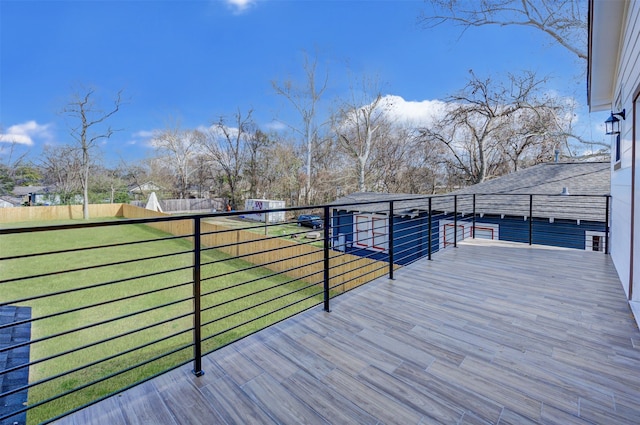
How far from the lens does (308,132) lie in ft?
62.3

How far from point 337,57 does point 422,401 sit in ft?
60.5

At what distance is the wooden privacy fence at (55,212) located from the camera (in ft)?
65.5

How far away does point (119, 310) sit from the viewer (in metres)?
7.54

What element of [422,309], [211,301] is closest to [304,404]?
[422,309]

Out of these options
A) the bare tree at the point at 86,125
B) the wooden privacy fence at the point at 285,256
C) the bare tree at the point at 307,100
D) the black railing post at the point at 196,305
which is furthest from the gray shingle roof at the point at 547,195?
the bare tree at the point at 86,125

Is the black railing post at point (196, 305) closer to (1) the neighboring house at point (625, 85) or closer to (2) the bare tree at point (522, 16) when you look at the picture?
(1) the neighboring house at point (625, 85)

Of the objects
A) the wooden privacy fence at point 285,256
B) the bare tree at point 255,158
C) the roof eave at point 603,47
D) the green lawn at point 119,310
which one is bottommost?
the green lawn at point 119,310

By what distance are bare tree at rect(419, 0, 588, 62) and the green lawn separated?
29.9 feet

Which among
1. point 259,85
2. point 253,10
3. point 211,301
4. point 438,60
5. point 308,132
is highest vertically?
point 253,10

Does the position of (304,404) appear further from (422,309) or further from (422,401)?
(422,309)

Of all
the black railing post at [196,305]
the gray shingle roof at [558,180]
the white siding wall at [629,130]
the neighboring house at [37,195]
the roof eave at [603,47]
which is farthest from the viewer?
the neighboring house at [37,195]

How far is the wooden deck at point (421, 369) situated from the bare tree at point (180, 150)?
24.4 meters

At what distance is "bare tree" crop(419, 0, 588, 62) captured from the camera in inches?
356

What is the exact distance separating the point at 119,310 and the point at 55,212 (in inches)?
761
